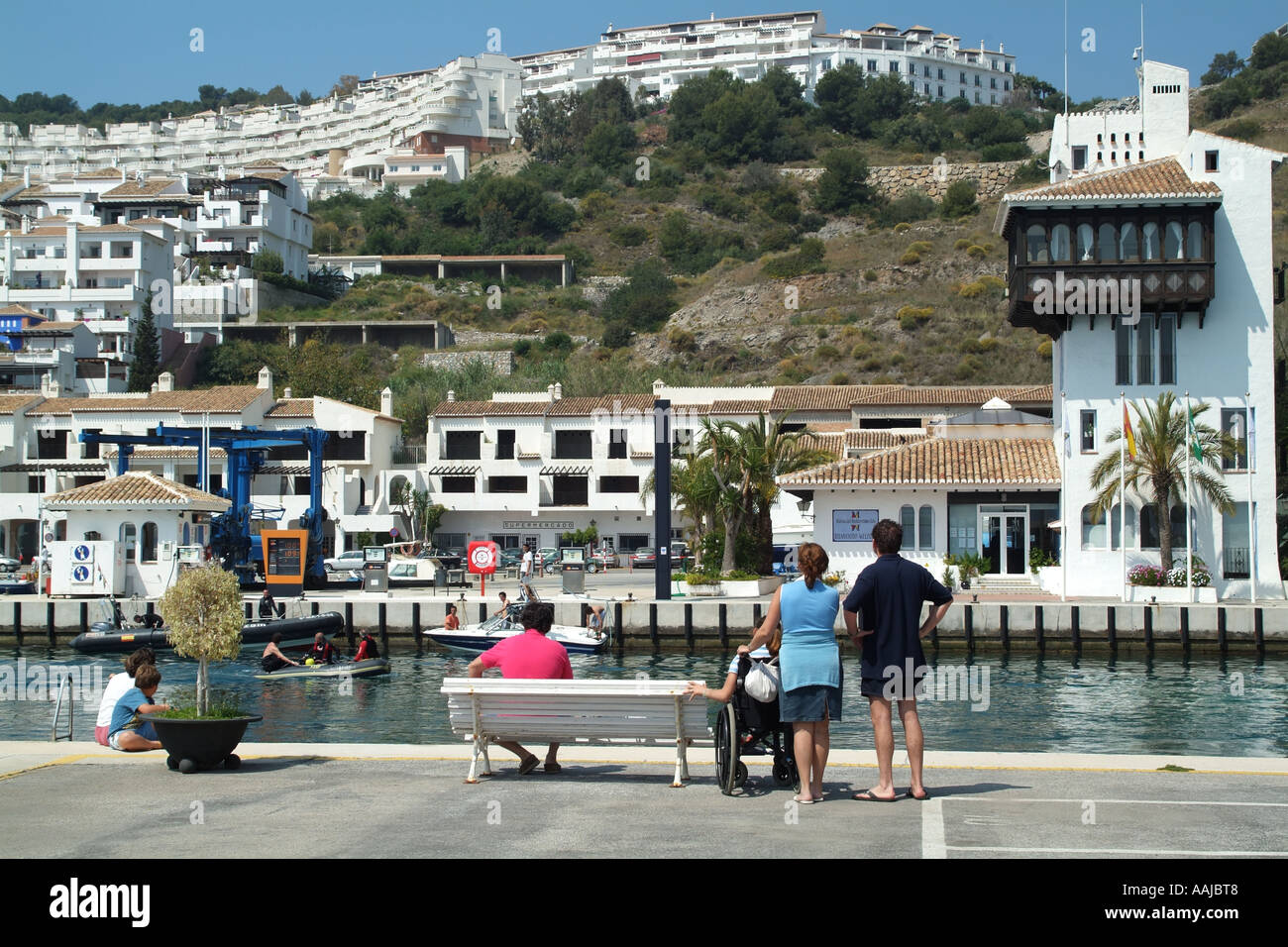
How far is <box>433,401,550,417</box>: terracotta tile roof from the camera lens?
79688 millimetres

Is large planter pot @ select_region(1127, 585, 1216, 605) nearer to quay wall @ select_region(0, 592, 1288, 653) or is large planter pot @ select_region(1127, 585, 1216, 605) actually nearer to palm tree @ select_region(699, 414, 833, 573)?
quay wall @ select_region(0, 592, 1288, 653)

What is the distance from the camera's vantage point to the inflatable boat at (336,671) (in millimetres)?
33344

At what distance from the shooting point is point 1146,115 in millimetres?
50625

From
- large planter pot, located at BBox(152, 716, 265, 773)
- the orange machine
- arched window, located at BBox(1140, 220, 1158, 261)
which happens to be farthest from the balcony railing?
large planter pot, located at BBox(152, 716, 265, 773)

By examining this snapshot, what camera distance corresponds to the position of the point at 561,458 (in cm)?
7950

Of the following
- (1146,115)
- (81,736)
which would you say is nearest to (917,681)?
(81,736)

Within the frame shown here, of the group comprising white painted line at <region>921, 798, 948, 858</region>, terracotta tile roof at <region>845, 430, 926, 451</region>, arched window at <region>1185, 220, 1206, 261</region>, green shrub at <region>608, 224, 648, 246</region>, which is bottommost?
white painted line at <region>921, 798, 948, 858</region>

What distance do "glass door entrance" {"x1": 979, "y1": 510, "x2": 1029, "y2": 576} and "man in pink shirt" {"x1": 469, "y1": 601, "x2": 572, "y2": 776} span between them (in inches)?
1452

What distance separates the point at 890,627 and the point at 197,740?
22.5ft

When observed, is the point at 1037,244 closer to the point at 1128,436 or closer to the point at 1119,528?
the point at 1128,436

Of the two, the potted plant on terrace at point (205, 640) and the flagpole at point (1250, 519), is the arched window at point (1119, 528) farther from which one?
the potted plant on terrace at point (205, 640)

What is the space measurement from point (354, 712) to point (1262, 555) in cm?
3145

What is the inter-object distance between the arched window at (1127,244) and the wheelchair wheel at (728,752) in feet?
125

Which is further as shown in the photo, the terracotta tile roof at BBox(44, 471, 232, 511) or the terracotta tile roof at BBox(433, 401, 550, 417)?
the terracotta tile roof at BBox(433, 401, 550, 417)
